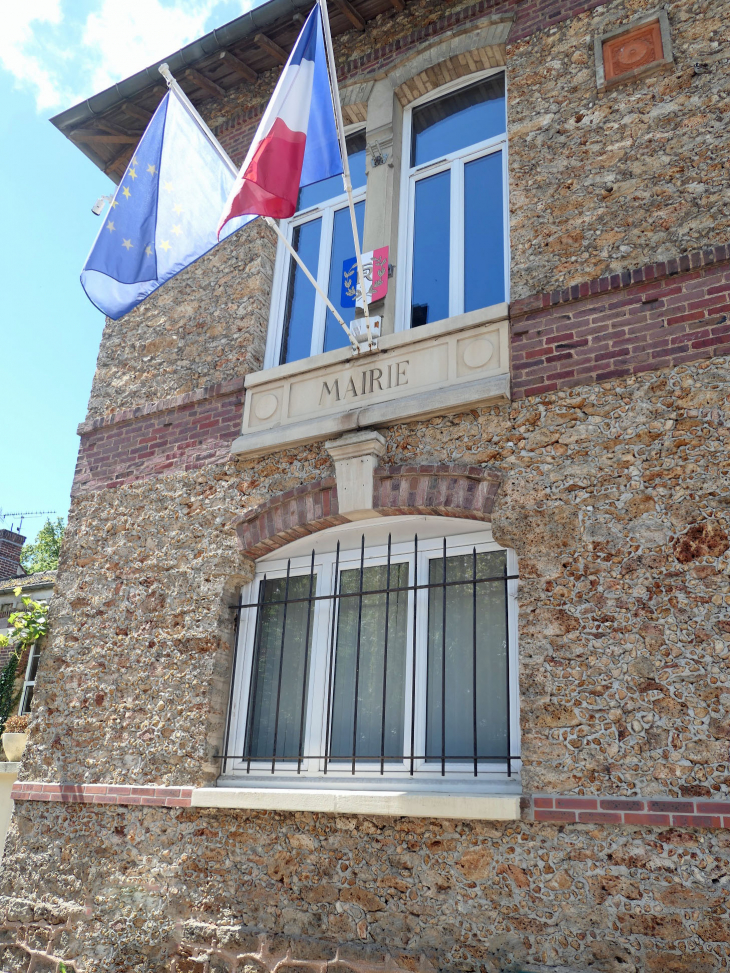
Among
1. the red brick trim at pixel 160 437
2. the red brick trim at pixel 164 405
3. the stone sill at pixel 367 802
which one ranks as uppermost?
the red brick trim at pixel 164 405

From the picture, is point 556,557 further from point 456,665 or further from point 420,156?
→ point 420,156

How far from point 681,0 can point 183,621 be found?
575 centimetres

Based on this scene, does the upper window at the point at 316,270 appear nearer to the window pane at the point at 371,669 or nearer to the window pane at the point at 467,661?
the window pane at the point at 371,669

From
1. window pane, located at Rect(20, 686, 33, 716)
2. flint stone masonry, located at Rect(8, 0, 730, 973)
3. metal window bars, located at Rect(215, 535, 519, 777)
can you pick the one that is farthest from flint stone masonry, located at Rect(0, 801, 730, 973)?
window pane, located at Rect(20, 686, 33, 716)

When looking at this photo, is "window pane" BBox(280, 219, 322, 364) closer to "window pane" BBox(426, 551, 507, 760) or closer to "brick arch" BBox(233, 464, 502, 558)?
"brick arch" BBox(233, 464, 502, 558)

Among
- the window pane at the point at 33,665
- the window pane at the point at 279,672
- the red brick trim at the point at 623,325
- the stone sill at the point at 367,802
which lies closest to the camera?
the stone sill at the point at 367,802

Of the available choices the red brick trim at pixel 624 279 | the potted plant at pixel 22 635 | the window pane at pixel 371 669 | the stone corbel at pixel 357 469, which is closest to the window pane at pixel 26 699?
the potted plant at pixel 22 635

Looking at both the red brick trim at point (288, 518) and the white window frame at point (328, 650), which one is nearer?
the white window frame at point (328, 650)

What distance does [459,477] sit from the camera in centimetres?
516

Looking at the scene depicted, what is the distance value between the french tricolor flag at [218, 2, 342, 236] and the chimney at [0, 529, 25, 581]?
16.8 m

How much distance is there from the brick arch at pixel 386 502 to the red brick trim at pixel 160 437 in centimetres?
77

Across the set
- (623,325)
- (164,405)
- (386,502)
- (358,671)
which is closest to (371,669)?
(358,671)

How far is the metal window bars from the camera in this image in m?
4.79

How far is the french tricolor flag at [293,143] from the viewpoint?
524 centimetres
